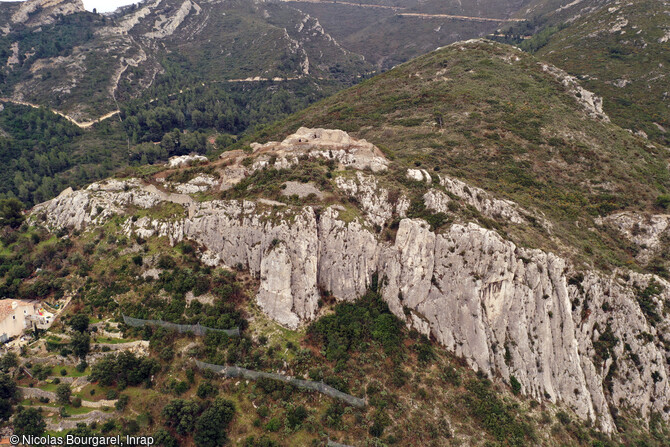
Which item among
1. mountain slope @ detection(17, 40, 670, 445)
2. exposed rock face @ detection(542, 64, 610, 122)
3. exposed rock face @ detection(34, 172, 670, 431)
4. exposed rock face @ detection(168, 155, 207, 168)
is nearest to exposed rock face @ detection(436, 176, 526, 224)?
mountain slope @ detection(17, 40, 670, 445)

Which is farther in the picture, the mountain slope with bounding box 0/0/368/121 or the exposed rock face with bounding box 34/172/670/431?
the mountain slope with bounding box 0/0/368/121

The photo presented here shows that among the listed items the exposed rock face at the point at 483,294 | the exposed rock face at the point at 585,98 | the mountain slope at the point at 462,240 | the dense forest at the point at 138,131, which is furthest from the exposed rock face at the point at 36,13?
the exposed rock face at the point at 585,98

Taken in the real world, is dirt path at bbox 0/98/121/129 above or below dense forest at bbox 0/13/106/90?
below

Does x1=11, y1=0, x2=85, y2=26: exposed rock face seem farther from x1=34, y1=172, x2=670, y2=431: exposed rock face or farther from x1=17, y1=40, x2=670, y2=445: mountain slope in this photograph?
x1=34, y1=172, x2=670, y2=431: exposed rock face

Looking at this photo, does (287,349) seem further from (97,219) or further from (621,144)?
(621,144)

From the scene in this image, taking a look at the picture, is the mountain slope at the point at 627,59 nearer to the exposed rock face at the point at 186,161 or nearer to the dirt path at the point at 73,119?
the exposed rock face at the point at 186,161
